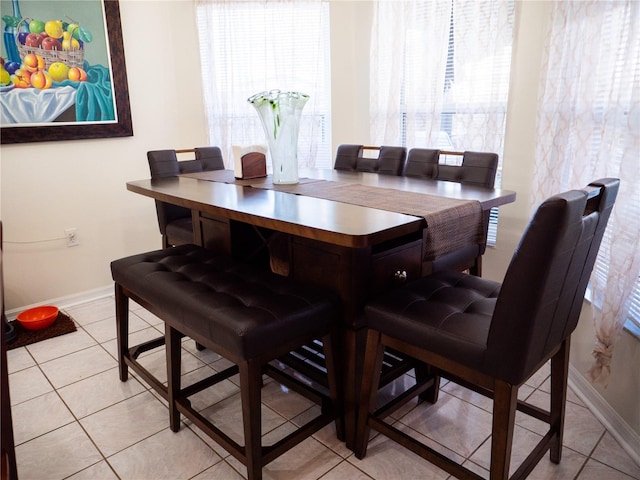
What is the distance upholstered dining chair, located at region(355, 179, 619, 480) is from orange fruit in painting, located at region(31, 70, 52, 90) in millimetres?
2597

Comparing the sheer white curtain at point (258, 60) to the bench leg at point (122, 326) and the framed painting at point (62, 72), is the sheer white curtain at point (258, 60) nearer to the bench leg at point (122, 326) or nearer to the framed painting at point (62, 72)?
the framed painting at point (62, 72)

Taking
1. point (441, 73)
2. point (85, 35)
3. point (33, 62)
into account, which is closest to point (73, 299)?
point (33, 62)

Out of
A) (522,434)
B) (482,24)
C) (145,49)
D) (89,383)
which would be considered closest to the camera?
(522,434)

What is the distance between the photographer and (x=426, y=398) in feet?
6.57

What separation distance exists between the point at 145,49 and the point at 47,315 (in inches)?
77.6

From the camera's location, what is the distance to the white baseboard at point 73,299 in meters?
2.96

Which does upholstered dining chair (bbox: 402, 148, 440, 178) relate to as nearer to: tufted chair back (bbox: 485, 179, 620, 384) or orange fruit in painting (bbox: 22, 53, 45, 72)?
tufted chair back (bbox: 485, 179, 620, 384)

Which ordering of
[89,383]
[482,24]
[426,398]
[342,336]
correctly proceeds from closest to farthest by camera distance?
1. [342,336]
2. [426,398]
3. [89,383]
4. [482,24]

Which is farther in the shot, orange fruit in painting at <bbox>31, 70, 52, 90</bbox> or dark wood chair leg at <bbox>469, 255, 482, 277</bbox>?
orange fruit in painting at <bbox>31, 70, 52, 90</bbox>

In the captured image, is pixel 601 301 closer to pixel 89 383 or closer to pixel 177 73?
pixel 89 383

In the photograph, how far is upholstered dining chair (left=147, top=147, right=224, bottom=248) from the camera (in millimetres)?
2621

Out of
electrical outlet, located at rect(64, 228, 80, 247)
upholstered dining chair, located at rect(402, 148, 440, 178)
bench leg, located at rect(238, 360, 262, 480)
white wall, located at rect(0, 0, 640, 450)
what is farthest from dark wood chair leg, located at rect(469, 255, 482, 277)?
electrical outlet, located at rect(64, 228, 80, 247)

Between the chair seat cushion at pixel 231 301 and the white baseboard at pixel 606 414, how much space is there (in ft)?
3.98

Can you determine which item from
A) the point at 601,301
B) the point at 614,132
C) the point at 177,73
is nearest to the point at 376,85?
the point at 177,73
